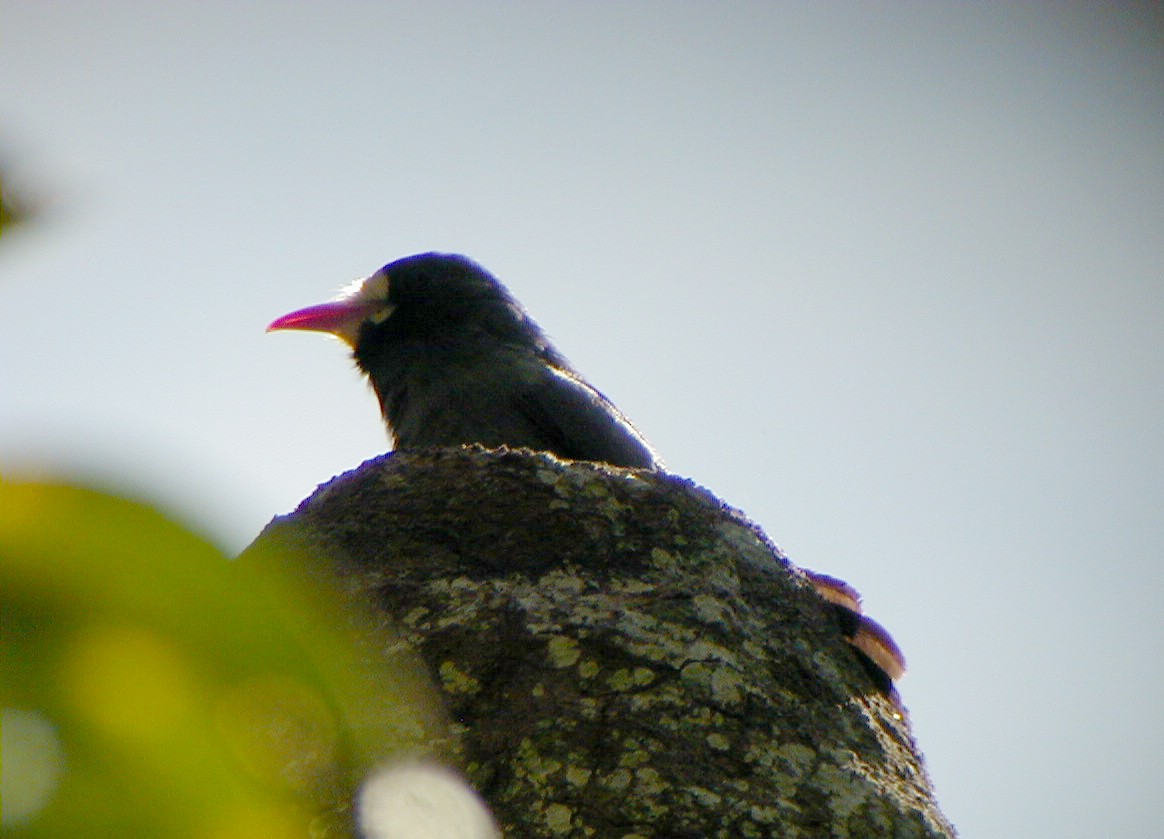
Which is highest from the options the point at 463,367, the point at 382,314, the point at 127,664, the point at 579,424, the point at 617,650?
the point at 382,314

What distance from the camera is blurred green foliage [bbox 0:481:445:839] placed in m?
0.63

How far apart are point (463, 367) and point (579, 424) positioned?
2.53 ft

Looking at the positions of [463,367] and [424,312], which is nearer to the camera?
[463,367]

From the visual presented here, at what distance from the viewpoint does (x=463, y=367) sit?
18.8 feet

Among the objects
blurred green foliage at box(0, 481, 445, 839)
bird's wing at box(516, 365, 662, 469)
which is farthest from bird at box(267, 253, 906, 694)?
blurred green foliage at box(0, 481, 445, 839)

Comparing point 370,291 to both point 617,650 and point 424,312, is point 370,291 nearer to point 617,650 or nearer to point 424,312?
point 424,312

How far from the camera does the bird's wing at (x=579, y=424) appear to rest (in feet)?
17.1

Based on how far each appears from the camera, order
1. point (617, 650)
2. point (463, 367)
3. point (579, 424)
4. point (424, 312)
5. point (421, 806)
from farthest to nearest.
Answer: point (424, 312), point (463, 367), point (579, 424), point (617, 650), point (421, 806)

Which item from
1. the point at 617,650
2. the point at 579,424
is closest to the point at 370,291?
the point at 579,424

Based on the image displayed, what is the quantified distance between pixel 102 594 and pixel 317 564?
240cm

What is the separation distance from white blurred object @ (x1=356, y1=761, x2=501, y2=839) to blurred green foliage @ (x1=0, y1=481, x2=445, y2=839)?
1.50 metres

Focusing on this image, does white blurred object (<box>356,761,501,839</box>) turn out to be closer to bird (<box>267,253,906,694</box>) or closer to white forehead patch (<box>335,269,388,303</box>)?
bird (<box>267,253,906,694</box>)

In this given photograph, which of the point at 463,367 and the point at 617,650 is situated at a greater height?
the point at 463,367

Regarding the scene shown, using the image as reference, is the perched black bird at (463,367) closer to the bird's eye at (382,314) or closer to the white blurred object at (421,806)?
the bird's eye at (382,314)
